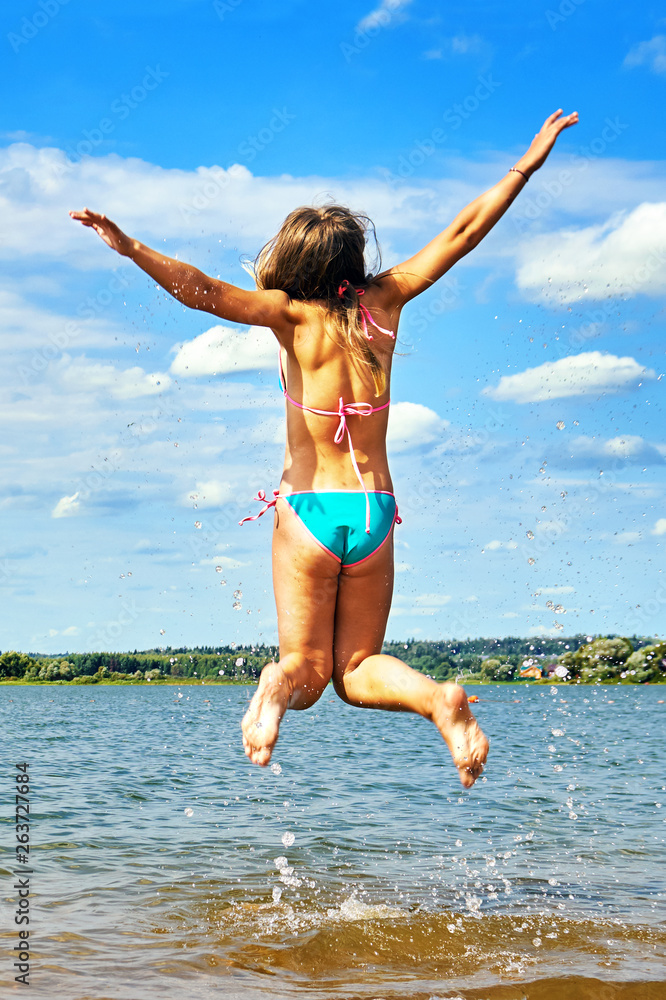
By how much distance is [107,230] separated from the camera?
3.57 metres

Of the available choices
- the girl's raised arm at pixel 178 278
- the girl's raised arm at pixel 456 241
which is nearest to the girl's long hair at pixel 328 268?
the girl's raised arm at pixel 456 241

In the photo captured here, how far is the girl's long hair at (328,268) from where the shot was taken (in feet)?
12.8

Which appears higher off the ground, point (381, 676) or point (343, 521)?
point (343, 521)

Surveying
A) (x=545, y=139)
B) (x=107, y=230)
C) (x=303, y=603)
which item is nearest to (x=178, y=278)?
(x=107, y=230)

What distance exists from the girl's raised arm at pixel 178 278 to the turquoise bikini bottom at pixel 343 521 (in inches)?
32.8

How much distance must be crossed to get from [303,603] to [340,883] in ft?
12.2

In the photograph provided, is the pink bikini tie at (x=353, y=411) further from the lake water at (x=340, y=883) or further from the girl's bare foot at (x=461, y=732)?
the lake water at (x=340, y=883)

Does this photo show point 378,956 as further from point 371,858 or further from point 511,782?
point 511,782

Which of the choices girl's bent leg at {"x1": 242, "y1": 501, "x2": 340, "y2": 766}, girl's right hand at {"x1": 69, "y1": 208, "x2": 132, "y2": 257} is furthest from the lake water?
girl's right hand at {"x1": 69, "y1": 208, "x2": 132, "y2": 257}

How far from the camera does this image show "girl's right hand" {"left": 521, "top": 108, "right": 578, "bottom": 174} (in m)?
4.19

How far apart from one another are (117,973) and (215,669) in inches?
64.0

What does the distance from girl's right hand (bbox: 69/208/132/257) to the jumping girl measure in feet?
0.04

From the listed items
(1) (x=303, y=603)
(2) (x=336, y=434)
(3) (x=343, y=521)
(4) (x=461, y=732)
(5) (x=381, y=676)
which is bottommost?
(4) (x=461, y=732)

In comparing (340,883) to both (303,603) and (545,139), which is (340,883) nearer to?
(303,603)
